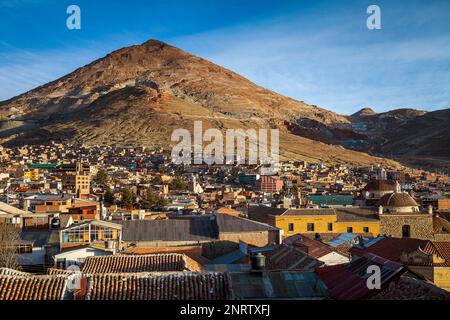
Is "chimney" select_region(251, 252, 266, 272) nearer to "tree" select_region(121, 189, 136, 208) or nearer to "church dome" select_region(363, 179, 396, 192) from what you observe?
"church dome" select_region(363, 179, 396, 192)

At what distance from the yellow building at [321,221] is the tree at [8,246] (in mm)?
13303

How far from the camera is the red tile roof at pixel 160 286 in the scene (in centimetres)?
839

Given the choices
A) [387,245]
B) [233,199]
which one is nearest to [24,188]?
[233,199]

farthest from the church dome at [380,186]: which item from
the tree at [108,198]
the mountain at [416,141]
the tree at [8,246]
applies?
the mountain at [416,141]

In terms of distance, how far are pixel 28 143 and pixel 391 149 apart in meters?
98.9

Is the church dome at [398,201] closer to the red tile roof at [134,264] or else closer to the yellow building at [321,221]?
the yellow building at [321,221]

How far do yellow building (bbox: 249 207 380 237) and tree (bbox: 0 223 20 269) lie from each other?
13303 mm

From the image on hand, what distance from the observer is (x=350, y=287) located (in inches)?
317

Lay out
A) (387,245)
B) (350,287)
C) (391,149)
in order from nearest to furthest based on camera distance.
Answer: (350,287), (387,245), (391,149)

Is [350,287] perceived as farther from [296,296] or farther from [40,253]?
[40,253]

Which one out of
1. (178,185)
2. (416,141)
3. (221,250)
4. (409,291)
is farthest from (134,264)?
(416,141)

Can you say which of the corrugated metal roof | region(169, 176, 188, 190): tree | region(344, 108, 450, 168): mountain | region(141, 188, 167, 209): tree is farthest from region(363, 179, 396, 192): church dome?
region(344, 108, 450, 168): mountain

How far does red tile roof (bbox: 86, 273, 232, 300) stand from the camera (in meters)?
8.39

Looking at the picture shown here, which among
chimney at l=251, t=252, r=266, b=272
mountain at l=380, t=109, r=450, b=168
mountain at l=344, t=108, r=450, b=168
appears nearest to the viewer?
chimney at l=251, t=252, r=266, b=272
